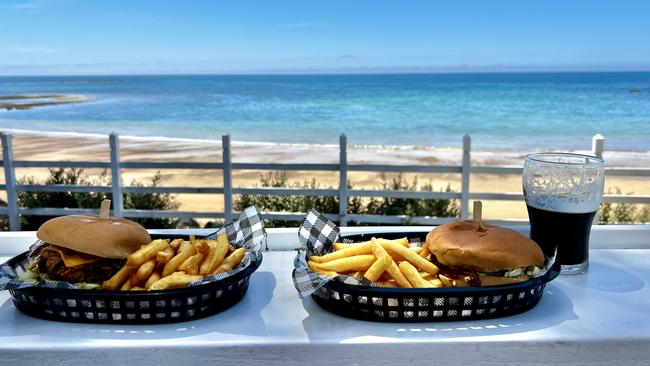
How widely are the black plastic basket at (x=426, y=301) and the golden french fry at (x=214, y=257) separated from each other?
0.72ft

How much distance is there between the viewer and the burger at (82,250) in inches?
47.0

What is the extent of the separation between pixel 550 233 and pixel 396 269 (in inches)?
18.0

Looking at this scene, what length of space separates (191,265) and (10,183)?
626 centimetres

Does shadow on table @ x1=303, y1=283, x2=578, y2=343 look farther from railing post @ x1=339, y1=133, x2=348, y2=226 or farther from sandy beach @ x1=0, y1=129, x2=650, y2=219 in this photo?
sandy beach @ x1=0, y1=129, x2=650, y2=219

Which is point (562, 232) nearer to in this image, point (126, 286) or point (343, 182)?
point (126, 286)

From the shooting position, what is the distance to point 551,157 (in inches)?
59.4

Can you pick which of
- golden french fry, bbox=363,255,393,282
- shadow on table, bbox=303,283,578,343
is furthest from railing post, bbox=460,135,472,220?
golden french fry, bbox=363,255,393,282

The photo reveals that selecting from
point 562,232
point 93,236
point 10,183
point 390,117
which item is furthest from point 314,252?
point 390,117

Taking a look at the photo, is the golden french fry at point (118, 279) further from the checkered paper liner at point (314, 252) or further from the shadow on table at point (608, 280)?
the shadow on table at point (608, 280)

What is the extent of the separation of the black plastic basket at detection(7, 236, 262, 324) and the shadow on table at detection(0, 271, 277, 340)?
0.01 metres

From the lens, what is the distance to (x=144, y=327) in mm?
1146

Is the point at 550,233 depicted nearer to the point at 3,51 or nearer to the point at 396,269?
the point at 396,269

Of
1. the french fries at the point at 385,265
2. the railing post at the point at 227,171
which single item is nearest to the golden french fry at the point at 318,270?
the french fries at the point at 385,265

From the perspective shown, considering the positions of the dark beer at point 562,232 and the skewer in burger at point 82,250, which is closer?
the skewer in burger at point 82,250
